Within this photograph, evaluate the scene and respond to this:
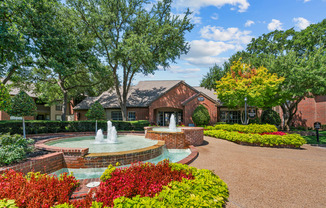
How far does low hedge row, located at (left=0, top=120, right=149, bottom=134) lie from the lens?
1357 cm

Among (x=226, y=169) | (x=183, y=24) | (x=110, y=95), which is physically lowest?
(x=226, y=169)

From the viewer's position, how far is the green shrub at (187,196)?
292 cm

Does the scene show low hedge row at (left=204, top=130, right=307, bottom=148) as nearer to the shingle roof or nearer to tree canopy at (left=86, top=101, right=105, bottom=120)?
the shingle roof

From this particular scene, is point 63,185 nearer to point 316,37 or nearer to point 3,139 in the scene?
point 3,139

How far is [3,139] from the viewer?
6.26 meters

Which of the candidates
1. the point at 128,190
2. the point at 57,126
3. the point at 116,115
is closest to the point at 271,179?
the point at 128,190

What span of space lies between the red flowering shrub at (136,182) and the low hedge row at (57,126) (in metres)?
14.5

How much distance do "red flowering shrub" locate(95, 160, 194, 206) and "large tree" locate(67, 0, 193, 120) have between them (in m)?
16.1

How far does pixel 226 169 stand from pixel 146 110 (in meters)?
18.8

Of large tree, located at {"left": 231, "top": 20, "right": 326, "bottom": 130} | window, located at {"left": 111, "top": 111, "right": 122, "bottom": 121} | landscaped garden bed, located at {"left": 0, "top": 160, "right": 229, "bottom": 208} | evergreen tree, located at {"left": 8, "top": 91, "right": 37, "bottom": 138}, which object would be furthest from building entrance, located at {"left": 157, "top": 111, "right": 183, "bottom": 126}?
landscaped garden bed, located at {"left": 0, "top": 160, "right": 229, "bottom": 208}

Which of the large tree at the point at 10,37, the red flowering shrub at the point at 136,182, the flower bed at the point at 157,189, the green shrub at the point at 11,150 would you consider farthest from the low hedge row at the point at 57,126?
the red flowering shrub at the point at 136,182

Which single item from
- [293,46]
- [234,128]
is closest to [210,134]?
[234,128]

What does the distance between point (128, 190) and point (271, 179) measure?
16.8 feet

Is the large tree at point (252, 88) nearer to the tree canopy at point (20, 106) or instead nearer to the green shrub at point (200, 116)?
the green shrub at point (200, 116)
